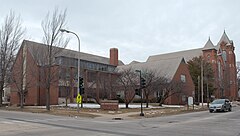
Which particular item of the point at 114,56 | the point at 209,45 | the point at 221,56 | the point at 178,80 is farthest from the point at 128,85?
the point at 221,56

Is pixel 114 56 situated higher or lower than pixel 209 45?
lower

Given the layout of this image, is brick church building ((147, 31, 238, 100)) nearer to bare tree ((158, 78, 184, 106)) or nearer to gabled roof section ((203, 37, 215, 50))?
gabled roof section ((203, 37, 215, 50))

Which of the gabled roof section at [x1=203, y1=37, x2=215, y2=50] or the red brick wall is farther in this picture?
the gabled roof section at [x1=203, y1=37, x2=215, y2=50]

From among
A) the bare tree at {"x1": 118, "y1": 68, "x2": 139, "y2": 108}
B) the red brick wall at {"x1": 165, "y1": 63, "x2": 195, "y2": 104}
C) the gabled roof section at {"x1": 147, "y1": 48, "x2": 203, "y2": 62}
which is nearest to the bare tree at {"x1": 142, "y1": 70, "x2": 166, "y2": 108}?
the bare tree at {"x1": 118, "y1": 68, "x2": 139, "y2": 108}

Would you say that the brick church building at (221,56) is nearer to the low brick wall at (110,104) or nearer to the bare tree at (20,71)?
the low brick wall at (110,104)

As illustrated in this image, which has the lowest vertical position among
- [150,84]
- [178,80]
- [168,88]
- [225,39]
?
[168,88]

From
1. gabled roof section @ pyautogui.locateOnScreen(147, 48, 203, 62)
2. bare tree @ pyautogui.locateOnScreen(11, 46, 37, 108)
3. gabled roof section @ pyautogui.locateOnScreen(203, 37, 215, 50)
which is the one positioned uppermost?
gabled roof section @ pyautogui.locateOnScreen(203, 37, 215, 50)

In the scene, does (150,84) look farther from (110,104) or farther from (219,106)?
(219,106)

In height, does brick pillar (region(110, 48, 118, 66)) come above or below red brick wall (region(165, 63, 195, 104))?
above

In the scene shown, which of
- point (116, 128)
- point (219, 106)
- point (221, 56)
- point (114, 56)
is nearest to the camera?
point (116, 128)

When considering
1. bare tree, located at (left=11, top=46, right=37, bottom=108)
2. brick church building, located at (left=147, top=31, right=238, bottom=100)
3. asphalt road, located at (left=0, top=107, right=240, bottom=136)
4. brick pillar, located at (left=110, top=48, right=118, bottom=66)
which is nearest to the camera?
asphalt road, located at (left=0, top=107, right=240, bottom=136)

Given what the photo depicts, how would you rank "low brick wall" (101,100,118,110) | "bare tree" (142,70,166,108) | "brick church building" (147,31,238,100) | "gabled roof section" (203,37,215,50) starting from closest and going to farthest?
1. "low brick wall" (101,100,118,110)
2. "bare tree" (142,70,166,108)
3. "brick church building" (147,31,238,100)
4. "gabled roof section" (203,37,215,50)

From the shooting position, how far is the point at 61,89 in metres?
58.7

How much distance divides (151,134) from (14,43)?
37.0m
